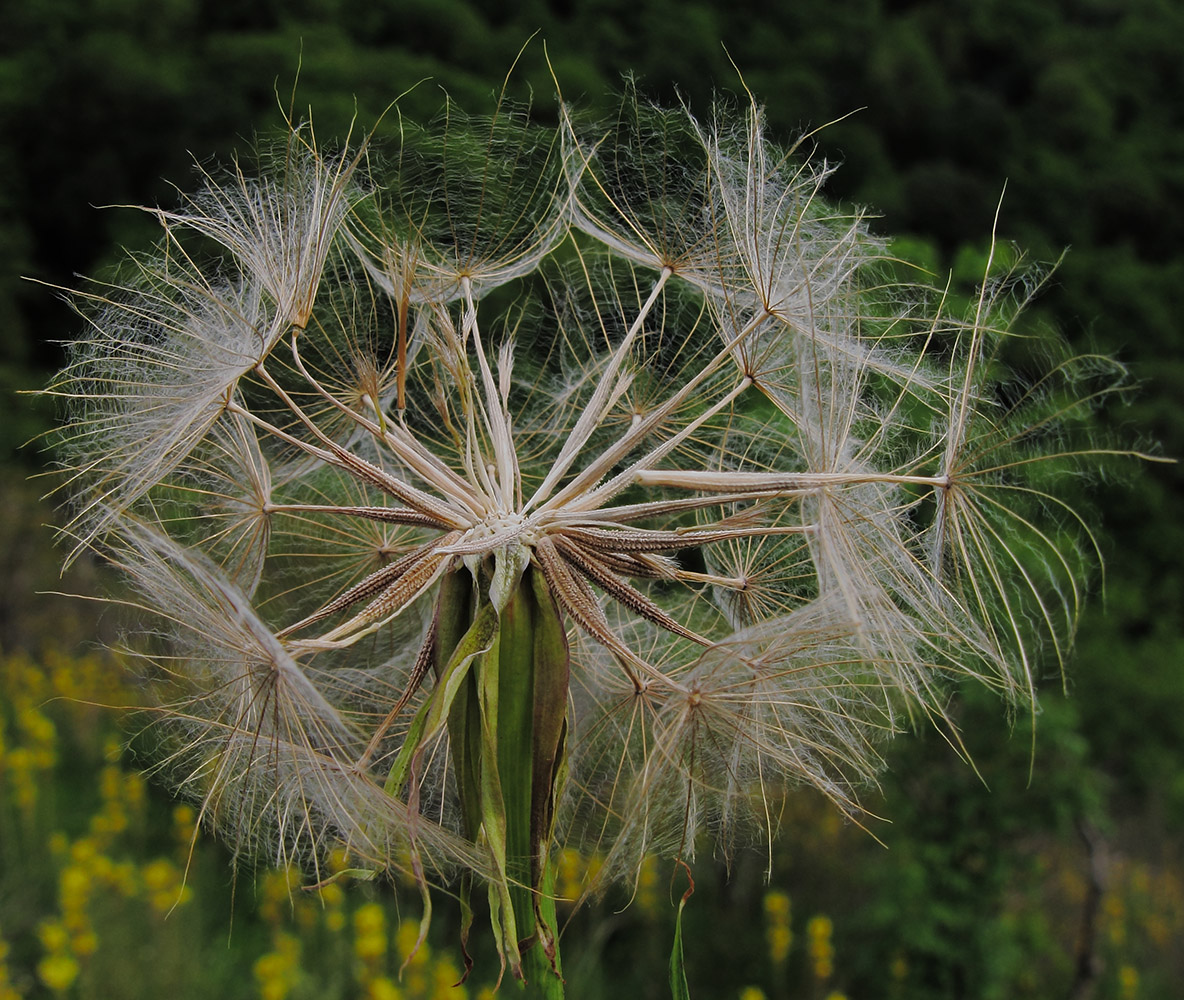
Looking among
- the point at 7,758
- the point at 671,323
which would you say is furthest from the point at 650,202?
the point at 7,758

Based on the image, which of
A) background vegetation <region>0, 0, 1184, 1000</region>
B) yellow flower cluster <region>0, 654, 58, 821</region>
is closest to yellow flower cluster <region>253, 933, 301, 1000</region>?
background vegetation <region>0, 0, 1184, 1000</region>

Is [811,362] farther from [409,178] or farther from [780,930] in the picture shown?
[780,930]

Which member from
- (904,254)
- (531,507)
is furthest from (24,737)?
(531,507)

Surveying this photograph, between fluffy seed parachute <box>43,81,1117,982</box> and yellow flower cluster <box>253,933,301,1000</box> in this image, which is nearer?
fluffy seed parachute <box>43,81,1117,982</box>

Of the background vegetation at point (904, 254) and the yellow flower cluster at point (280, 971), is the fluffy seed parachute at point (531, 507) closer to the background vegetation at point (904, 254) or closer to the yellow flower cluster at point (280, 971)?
the background vegetation at point (904, 254)

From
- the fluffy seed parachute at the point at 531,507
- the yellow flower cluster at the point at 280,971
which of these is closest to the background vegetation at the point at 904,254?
the yellow flower cluster at the point at 280,971

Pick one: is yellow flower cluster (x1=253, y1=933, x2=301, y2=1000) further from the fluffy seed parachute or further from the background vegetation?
the fluffy seed parachute

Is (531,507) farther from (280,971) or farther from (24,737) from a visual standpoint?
(24,737)
